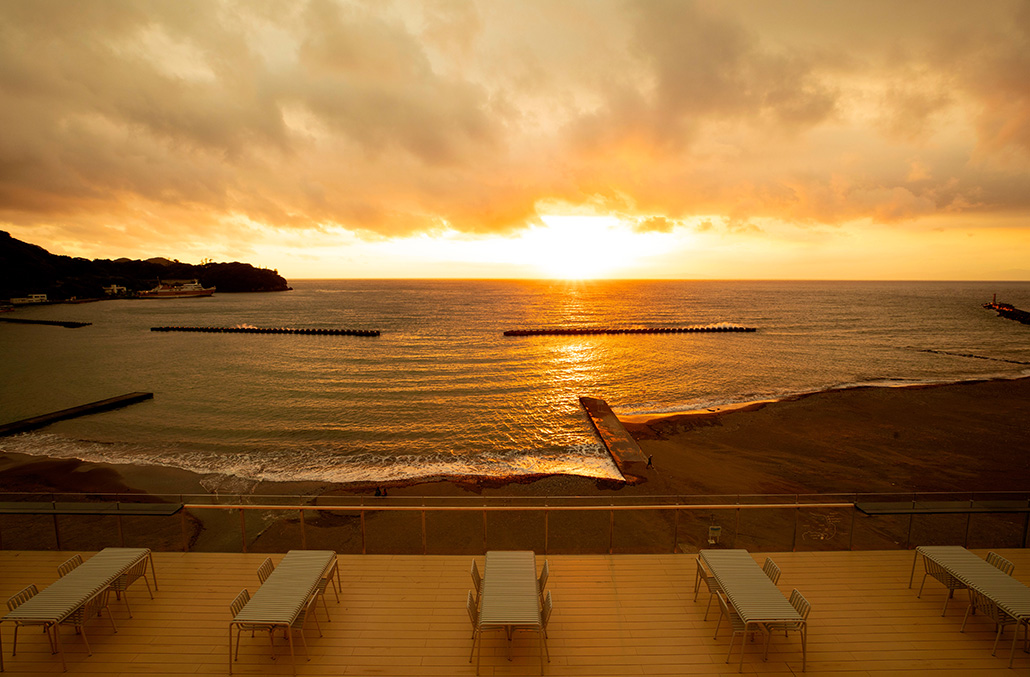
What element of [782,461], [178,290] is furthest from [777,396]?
[178,290]

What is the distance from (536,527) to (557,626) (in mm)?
2765

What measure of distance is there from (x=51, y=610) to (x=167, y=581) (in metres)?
1.68

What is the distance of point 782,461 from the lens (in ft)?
57.7

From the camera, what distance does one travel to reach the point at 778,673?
17.4 ft

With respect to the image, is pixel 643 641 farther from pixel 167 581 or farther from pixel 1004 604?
pixel 167 581

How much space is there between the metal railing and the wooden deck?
19.4 inches

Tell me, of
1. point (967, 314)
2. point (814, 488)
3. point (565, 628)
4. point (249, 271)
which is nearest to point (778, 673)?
point (565, 628)

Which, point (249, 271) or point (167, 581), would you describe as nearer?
point (167, 581)

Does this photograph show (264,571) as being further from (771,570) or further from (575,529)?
(771,570)

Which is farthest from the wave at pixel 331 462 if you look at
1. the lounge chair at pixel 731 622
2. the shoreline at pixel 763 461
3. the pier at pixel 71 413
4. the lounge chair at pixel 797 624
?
the lounge chair at pixel 797 624

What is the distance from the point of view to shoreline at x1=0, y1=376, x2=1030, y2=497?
1530cm

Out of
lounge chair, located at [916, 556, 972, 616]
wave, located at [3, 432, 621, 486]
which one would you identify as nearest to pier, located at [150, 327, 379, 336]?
wave, located at [3, 432, 621, 486]

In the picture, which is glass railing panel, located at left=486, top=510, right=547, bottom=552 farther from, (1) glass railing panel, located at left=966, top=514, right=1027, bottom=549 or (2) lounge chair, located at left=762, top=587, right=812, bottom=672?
(1) glass railing panel, located at left=966, top=514, right=1027, bottom=549

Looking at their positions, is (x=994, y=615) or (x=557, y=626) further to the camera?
(x=557, y=626)
